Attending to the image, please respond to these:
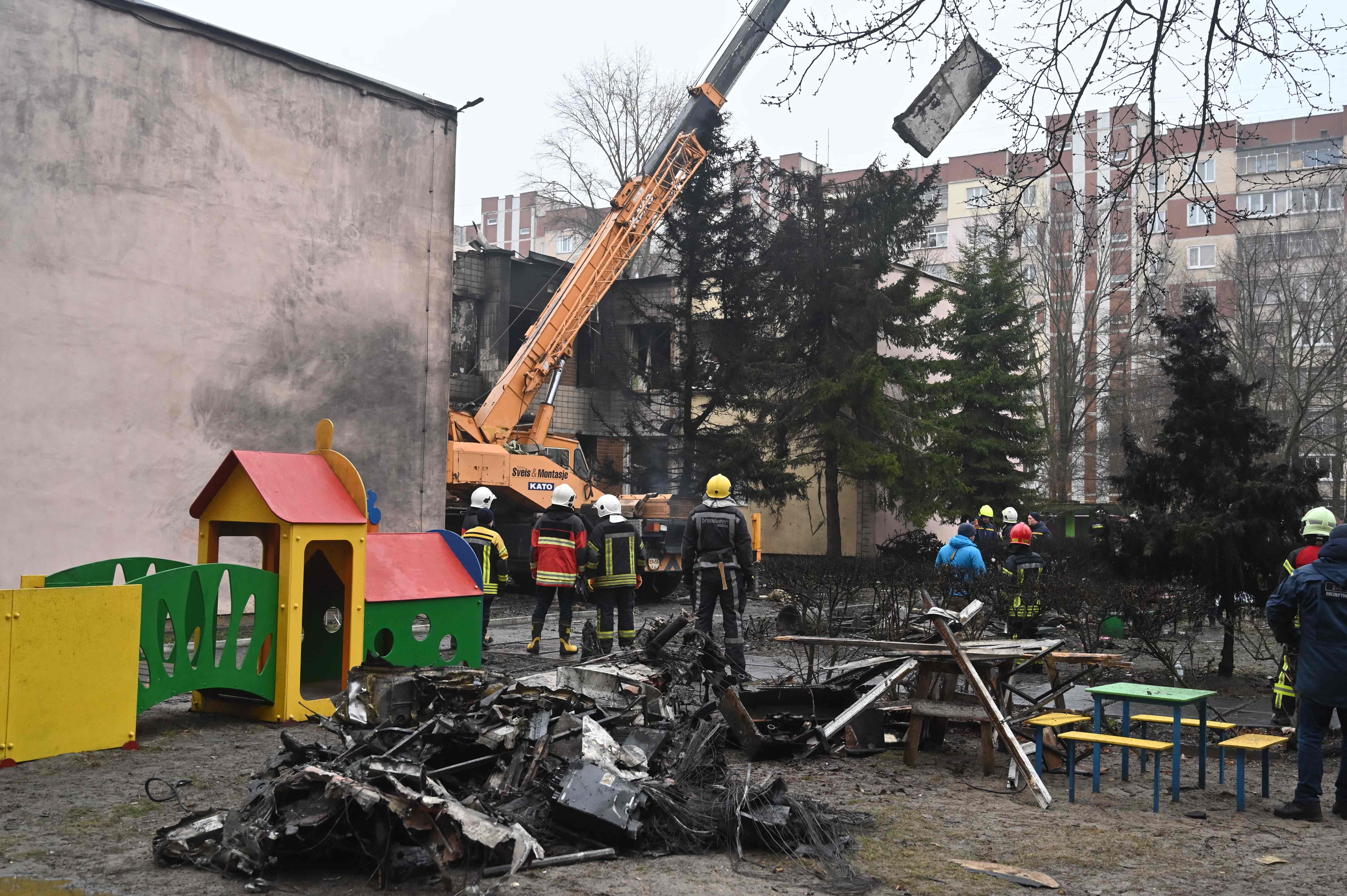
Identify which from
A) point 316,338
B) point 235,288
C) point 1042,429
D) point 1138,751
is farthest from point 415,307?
point 1042,429

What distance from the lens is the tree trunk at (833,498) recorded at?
27169mm

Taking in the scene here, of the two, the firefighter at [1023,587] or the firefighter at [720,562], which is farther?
the firefighter at [1023,587]

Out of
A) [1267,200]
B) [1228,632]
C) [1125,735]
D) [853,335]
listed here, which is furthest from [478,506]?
[1267,200]

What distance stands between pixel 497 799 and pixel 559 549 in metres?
7.21

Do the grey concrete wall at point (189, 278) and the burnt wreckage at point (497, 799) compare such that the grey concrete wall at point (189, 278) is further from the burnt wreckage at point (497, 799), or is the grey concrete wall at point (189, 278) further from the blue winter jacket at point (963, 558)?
the burnt wreckage at point (497, 799)

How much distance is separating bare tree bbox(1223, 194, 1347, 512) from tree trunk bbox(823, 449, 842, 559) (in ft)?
38.4

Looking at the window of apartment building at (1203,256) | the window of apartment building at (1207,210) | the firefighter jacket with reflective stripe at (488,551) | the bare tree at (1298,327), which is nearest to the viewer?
the window of apartment building at (1207,210)

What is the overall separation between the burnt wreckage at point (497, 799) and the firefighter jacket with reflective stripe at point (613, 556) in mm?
5210

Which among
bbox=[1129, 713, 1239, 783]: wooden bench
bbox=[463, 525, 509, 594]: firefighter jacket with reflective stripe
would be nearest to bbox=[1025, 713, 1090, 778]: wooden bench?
bbox=[1129, 713, 1239, 783]: wooden bench

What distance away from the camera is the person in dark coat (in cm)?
648

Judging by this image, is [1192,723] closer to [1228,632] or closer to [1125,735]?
[1125,735]

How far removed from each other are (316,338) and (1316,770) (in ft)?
47.9

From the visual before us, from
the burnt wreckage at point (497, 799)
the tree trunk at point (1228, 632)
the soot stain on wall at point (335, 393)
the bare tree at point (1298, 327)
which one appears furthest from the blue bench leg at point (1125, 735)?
the bare tree at point (1298, 327)

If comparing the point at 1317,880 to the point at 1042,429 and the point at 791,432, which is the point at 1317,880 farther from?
the point at 1042,429
